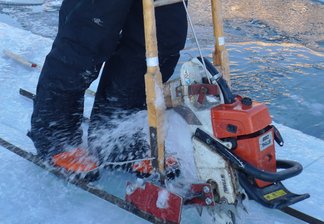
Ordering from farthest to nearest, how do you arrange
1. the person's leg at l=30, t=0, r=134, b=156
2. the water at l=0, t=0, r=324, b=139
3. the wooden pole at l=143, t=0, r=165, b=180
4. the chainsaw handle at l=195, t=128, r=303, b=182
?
the water at l=0, t=0, r=324, b=139 < the person's leg at l=30, t=0, r=134, b=156 < the wooden pole at l=143, t=0, r=165, b=180 < the chainsaw handle at l=195, t=128, r=303, b=182

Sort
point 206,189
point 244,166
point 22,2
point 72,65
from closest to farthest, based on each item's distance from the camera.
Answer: point 244,166 → point 206,189 → point 72,65 → point 22,2

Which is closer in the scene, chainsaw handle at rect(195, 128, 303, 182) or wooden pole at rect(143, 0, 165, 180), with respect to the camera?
chainsaw handle at rect(195, 128, 303, 182)

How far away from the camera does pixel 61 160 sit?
7.33 feet

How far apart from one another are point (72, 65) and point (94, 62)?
0.09 meters

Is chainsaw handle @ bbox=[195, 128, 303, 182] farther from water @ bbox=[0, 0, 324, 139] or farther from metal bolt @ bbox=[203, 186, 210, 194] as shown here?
water @ bbox=[0, 0, 324, 139]

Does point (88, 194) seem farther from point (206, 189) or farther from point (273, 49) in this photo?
point (273, 49)

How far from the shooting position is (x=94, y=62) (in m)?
2.02

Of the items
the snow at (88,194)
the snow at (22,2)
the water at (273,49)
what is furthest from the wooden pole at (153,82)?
the snow at (22,2)

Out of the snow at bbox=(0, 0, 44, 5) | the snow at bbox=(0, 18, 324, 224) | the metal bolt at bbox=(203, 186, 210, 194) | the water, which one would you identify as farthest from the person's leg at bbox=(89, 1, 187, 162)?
the snow at bbox=(0, 0, 44, 5)

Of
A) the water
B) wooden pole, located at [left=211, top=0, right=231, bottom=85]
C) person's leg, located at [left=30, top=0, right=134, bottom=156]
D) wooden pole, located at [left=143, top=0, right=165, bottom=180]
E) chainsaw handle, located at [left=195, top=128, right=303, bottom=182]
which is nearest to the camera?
chainsaw handle, located at [left=195, top=128, right=303, bottom=182]

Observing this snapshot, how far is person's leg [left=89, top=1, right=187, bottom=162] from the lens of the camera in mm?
2100

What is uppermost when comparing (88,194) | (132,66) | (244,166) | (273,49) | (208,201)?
(132,66)

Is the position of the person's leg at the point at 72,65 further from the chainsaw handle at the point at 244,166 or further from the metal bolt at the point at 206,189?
the metal bolt at the point at 206,189

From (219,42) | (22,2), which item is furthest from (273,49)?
(22,2)
